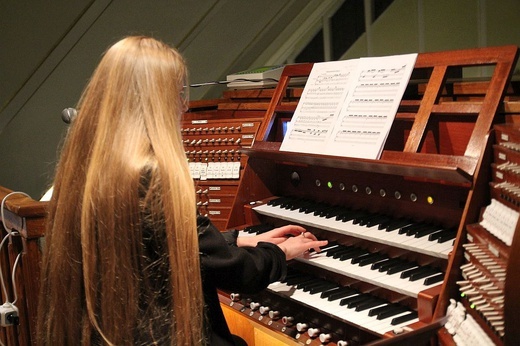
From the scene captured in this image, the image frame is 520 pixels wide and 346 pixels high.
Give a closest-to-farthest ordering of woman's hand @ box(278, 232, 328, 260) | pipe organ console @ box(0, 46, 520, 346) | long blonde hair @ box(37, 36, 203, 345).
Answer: long blonde hair @ box(37, 36, 203, 345) < pipe organ console @ box(0, 46, 520, 346) < woman's hand @ box(278, 232, 328, 260)

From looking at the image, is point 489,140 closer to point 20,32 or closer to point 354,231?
point 354,231

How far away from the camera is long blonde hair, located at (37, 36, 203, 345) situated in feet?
5.42

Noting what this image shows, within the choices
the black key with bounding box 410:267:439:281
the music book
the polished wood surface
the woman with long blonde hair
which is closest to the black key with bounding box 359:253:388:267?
the black key with bounding box 410:267:439:281

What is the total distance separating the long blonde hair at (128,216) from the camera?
1651mm

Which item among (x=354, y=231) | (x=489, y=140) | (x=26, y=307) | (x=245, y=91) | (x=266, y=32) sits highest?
(x=266, y=32)

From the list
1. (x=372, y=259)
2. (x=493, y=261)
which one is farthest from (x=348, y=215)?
(x=493, y=261)

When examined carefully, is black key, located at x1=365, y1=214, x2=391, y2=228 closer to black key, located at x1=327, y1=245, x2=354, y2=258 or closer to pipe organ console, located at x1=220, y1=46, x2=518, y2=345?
pipe organ console, located at x1=220, y1=46, x2=518, y2=345

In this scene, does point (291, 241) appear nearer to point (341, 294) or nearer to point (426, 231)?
point (341, 294)

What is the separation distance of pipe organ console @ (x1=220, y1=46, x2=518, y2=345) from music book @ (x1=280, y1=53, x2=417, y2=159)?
51 mm

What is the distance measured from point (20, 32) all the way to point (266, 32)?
1.80 meters

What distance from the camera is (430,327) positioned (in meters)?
1.51

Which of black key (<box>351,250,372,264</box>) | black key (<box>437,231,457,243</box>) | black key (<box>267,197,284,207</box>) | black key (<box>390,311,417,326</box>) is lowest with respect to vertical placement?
black key (<box>390,311,417,326</box>)

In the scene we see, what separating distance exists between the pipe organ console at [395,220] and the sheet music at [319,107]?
63 mm

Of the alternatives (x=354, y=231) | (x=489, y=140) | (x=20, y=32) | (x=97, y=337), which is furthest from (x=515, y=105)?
(x=20, y=32)
